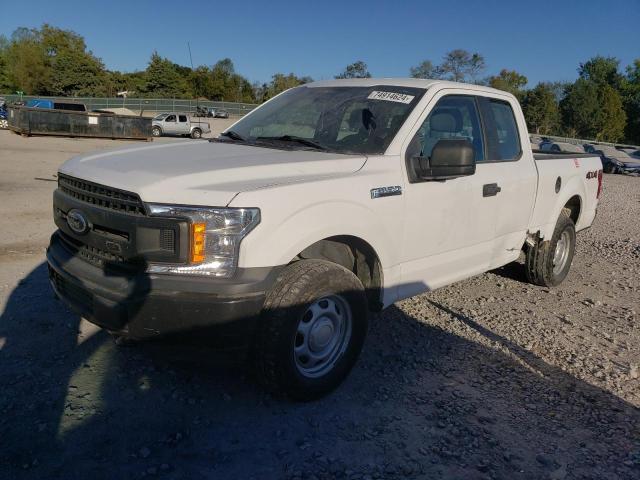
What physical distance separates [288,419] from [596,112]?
206 ft

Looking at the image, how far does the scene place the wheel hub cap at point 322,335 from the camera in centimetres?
312

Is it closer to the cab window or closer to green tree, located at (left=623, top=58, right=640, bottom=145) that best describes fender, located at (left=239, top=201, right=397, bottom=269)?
the cab window

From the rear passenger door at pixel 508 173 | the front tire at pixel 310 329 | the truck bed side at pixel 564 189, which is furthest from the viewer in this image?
the truck bed side at pixel 564 189

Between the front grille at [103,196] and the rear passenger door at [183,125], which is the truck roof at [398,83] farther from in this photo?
the rear passenger door at [183,125]

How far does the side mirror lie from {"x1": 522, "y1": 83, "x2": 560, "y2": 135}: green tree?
190ft

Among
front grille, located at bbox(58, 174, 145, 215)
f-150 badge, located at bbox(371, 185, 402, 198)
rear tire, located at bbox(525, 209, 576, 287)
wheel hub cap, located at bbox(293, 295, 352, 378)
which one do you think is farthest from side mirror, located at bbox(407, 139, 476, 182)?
rear tire, located at bbox(525, 209, 576, 287)

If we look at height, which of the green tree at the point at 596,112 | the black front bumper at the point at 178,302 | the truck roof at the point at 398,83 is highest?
the green tree at the point at 596,112

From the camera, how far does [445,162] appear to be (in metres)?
3.47

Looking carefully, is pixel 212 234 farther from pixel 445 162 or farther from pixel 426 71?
pixel 426 71

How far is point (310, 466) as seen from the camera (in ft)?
8.71

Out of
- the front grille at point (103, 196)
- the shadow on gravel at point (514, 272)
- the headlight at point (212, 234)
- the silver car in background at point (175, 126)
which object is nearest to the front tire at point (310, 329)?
the headlight at point (212, 234)

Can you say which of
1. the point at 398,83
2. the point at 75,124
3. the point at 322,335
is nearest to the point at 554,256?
the point at 398,83

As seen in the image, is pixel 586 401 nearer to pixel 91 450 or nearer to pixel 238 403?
pixel 238 403

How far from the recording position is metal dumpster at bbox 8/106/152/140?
2341cm
